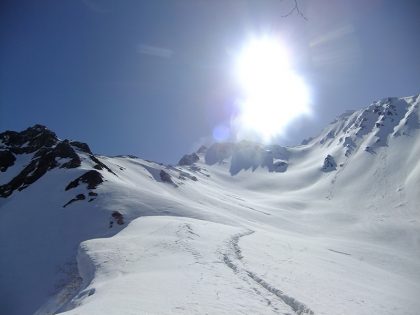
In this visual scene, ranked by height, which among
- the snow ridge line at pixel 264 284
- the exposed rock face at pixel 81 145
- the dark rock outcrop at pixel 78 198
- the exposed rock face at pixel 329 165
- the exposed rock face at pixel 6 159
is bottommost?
the snow ridge line at pixel 264 284

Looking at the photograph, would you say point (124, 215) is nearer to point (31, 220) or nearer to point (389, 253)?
point (31, 220)

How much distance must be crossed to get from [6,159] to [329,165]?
6026 inches

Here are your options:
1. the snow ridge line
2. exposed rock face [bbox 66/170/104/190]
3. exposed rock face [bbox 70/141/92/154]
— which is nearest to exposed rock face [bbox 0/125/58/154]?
exposed rock face [bbox 70/141/92/154]

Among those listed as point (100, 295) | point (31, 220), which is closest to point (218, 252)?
point (100, 295)

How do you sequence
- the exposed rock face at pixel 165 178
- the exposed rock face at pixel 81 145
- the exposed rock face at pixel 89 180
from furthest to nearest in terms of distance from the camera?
1. the exposed rock face at pixel 165 178
2. the exposed rock face at pixel 81 145
3. the exposed rock face at pixel 89 180

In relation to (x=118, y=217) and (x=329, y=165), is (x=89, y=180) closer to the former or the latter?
(x=118, y=217)

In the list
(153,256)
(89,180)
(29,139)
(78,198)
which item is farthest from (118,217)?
(29,139)

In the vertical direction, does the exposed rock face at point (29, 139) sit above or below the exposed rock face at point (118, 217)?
above

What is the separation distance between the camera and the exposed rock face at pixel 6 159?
73.8 metres

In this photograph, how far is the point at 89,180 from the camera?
167 ft

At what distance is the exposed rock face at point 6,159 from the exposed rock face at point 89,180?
30.6 metres

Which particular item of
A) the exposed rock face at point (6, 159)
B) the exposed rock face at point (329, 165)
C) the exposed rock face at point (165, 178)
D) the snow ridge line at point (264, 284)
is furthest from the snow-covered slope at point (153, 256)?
the exposed rock face at point (329, 165)

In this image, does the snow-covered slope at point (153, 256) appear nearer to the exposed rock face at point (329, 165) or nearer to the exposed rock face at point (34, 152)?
the exposed rock face at point (34, 152)

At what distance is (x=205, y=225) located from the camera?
133 ft
